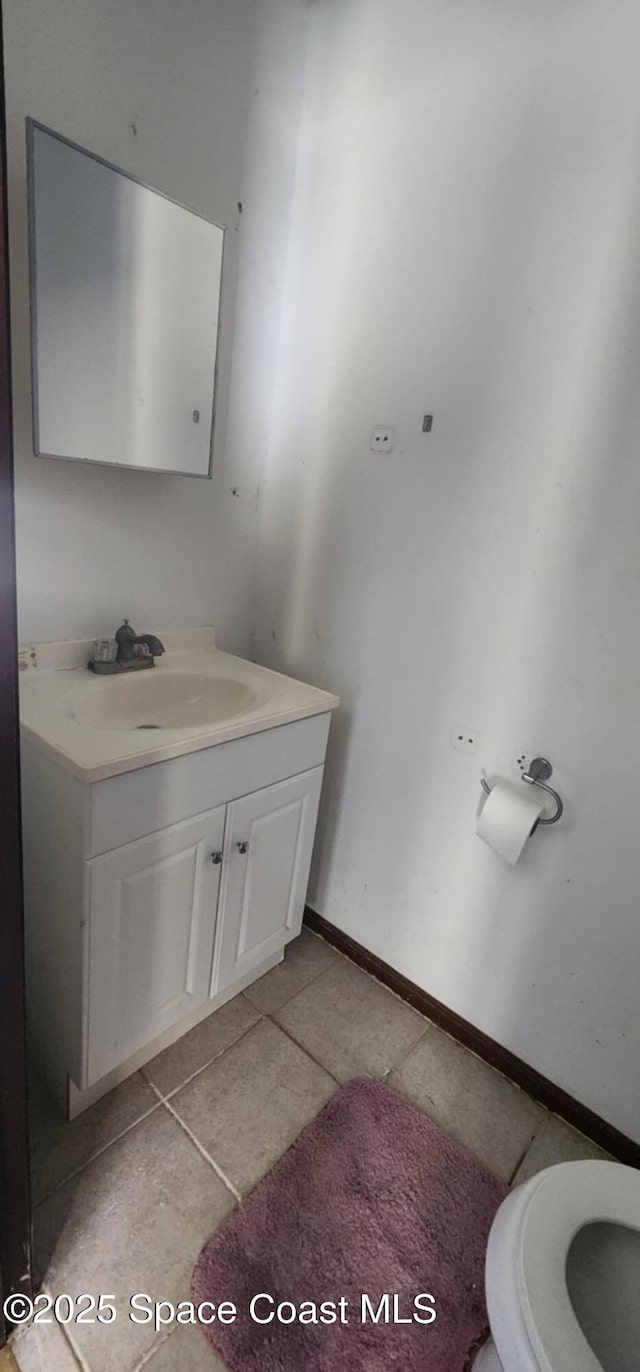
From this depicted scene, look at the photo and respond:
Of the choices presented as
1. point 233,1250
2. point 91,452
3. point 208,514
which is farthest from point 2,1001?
point 208,514

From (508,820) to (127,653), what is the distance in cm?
91

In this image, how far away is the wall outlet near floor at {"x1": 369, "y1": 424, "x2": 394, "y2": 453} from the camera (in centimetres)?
135

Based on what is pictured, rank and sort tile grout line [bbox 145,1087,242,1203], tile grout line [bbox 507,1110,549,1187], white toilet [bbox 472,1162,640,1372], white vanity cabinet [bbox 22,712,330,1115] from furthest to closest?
1. tile grout line [bbox 507,1110,549,1187]
2. tile grout line [bbox 145,1087,242,1203]
3. white vanity cabinet [bbox 22,712,330,1115]
4. white toilet [bbox 472,1162,640,1372]

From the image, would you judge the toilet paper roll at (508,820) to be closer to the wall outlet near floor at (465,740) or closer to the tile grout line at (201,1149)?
the wall outlet near floor at (465,740)

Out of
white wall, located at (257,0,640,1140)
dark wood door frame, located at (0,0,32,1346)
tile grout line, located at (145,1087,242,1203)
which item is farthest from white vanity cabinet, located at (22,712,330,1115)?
white wall, located at (257,0,640,1140)

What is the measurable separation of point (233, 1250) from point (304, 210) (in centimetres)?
221

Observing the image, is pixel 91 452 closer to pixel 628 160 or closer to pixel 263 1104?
pixel 628 160

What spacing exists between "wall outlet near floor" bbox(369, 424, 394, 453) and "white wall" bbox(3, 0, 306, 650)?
371 mm

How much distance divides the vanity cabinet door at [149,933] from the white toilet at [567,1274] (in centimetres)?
70

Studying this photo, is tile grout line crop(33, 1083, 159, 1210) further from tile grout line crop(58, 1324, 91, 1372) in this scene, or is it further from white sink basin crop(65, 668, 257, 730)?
white sink basin crop(65, 668, 257, 730)

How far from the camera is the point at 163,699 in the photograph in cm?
135

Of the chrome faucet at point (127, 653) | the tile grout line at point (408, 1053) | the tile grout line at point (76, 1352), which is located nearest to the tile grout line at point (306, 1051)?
the tile grout line at point (408, 1053)

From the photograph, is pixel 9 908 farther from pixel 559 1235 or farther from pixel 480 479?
pixel 480 479

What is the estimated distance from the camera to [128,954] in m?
1.08
